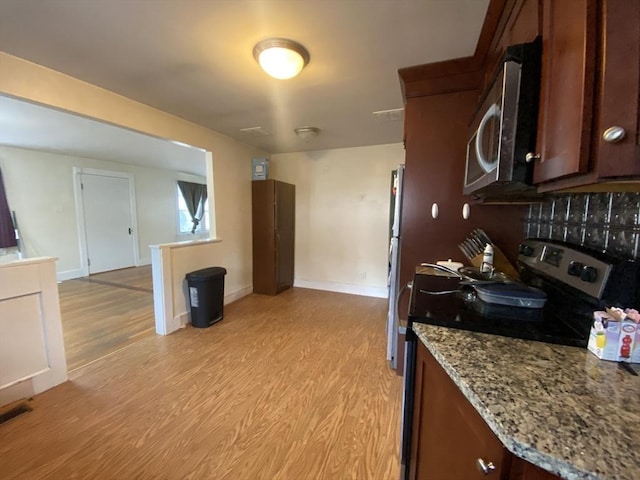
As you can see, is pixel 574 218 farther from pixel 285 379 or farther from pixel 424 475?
pixel 285 379

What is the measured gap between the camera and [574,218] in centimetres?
113

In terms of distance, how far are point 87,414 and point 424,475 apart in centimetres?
204

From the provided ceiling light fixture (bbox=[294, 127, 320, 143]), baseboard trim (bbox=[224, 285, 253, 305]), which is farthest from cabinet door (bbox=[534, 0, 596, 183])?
baseboard trim (bbox=[224, 285, 253, 305])

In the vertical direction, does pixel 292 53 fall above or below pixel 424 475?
above

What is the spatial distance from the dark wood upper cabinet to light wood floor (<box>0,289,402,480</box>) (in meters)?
1.57

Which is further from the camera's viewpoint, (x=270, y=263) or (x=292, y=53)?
(x=270, y=263)

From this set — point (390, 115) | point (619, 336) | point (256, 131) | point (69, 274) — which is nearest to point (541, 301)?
point (619, 336)

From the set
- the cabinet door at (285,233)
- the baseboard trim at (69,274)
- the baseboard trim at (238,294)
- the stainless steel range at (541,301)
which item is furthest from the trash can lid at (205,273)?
the baseboard trim at (69,274)

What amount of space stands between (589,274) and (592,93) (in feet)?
1.80

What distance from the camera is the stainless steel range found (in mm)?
793

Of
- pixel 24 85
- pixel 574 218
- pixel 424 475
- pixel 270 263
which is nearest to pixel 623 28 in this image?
pixel 574 218

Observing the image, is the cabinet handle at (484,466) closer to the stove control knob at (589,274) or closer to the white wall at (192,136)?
the stove control knob at (589,274)

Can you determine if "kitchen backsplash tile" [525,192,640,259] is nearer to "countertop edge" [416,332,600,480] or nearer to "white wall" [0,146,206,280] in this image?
"countertop edge" [416,332,600,480]

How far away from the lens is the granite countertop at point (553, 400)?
446mm
